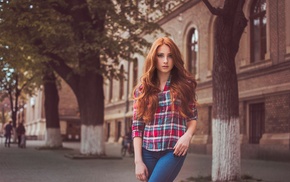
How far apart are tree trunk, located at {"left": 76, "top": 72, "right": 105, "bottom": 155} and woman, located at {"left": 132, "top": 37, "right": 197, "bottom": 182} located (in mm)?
14386

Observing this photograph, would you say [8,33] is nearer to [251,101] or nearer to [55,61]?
[55,61]

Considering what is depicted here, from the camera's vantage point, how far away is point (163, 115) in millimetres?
2922

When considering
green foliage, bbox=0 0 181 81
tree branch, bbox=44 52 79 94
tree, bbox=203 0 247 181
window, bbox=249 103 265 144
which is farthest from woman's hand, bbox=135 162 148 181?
window, bbox=249 103 265 144

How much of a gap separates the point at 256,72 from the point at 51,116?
1275 cm

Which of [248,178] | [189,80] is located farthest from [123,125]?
[189,80]

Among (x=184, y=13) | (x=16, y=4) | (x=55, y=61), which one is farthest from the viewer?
(x=184, y=13)

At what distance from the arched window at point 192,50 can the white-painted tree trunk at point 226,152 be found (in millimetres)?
15867

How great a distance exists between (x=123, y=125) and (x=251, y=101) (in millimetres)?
18658

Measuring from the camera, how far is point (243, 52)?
20.6 m

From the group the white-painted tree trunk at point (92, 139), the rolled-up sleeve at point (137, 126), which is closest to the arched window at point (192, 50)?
the white-painted tree trunk at point (92, 139)

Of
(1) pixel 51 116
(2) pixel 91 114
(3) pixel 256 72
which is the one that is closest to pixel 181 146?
(2) pixel 91 114

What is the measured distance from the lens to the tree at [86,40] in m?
15.8

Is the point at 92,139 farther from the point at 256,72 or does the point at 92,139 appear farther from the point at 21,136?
the point at 21,136

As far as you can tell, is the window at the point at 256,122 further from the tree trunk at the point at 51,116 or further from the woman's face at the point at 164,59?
the woman's face at the point at 164,59
